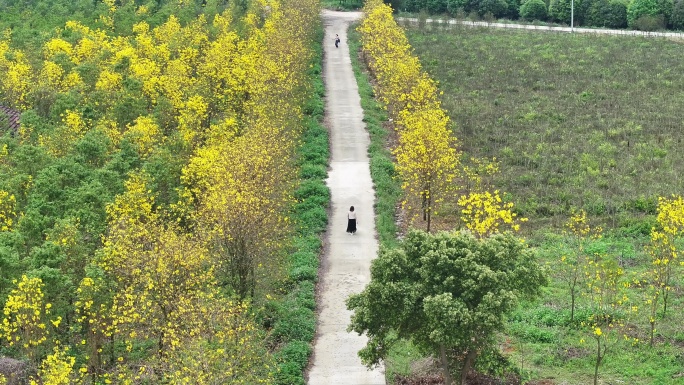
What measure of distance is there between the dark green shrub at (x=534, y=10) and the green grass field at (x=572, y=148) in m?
9.13

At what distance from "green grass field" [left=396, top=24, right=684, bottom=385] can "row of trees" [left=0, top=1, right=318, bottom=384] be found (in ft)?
20.2

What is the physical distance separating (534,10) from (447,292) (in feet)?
227

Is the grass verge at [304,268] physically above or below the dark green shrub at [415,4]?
below

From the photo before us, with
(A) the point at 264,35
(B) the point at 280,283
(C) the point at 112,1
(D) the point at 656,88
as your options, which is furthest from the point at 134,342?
(C) the point at 112,1

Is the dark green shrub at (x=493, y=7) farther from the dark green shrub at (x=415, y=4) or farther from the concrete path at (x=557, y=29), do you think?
the dark green shrub at (x=415, y=4)

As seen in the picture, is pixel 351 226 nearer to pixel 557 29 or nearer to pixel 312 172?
pixel 312 172

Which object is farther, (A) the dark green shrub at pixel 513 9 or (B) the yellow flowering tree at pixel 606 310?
(A) the dark green shrub at pixel 513 9

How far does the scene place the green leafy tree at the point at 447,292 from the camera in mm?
20203

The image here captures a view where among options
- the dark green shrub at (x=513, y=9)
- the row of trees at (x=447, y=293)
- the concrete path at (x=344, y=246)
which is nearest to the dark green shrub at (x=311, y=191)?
the concrete path at (x=344, y=246)

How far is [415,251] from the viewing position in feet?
70.7

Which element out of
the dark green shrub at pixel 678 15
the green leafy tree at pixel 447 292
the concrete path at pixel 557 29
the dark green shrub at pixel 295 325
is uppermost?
the dark green shrub at pixel 678 15

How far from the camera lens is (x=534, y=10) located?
278 ft

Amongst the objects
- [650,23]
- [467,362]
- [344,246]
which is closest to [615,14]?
[650,23]

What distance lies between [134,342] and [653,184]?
2368 centimetres
